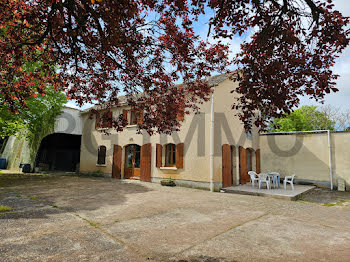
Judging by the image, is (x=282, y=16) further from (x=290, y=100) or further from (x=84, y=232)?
(x=84, y=232)

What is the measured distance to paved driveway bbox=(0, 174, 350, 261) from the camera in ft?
11.0

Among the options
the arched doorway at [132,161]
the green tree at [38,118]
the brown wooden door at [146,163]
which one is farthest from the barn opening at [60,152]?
the brown wooden door at [146,163]

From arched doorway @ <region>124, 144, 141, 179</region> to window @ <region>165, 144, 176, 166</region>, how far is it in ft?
7.74

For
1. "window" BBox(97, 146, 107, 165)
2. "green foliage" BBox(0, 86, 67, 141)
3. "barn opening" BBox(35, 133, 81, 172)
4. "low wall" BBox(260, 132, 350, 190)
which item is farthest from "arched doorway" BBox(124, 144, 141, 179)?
"low wall" BBox(260, 132, 350, 190)

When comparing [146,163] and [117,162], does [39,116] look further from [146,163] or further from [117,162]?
[146,163]

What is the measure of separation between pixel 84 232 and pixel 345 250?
16.2ft

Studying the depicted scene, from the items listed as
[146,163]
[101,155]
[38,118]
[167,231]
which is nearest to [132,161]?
[146,163]

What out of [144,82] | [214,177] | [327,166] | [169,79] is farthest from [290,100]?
[327,166]

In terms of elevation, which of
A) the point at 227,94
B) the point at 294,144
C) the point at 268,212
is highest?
the point at 227,94

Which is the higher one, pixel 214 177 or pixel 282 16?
pixel 282 16

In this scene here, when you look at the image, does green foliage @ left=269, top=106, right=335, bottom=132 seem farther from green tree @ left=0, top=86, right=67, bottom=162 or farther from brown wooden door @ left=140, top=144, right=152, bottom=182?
green tree @ left=0, top=86, right=67, bottom=162

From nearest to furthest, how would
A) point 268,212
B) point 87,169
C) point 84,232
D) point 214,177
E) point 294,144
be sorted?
1. point 84,232
2. point 268,212
3. point 214,177
4. point 294,144
5. point 87,169

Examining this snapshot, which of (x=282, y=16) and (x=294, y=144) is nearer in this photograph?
(x=282, y=16)

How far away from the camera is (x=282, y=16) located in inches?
123
